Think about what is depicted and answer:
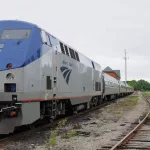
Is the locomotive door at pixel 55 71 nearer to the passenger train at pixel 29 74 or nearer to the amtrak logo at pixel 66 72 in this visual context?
the passenger train at pixel 29 74

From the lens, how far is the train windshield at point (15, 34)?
1094cm

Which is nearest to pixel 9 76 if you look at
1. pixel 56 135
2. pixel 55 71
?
pixel 56 135

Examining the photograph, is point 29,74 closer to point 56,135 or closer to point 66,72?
point 56,135

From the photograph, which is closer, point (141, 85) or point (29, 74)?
point (29, 74)

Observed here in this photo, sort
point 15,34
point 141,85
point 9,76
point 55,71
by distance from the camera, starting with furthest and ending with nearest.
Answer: point 141,85 → point 55,71 → point 15,34 → point 9,76

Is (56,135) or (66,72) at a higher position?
(66,72)

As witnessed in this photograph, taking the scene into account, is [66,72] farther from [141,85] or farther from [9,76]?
[141,85]

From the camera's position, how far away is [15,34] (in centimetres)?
1108

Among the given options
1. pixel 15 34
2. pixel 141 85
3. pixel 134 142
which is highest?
pixel 141 85

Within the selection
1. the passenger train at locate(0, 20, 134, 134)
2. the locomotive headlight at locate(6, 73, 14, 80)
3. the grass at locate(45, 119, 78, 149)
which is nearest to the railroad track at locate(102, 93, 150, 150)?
the grass at locate(45, 119, 78, 149)

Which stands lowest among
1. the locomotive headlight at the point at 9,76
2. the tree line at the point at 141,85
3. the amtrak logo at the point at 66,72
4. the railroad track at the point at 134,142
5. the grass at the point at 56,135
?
the railroad track at the point at 134,142

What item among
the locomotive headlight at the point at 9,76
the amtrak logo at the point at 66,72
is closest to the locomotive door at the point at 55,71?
the amtrak logo at the point at 66,72

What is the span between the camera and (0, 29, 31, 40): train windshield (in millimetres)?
10938

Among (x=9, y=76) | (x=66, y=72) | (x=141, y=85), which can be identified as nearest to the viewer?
(x=9, y=76)
